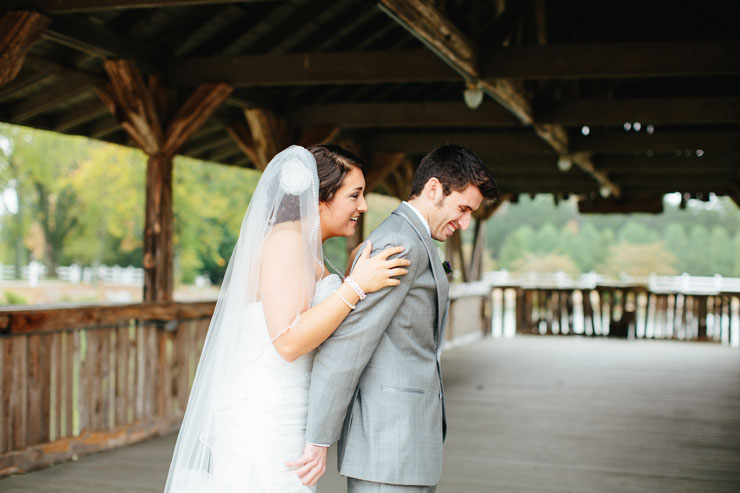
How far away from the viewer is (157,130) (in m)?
6.38

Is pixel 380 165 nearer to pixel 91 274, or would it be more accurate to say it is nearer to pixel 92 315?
pixel 92 315

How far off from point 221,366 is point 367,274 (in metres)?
0.60

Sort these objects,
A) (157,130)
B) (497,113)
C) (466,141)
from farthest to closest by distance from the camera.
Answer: (466,141) → (497,113) → (157,130)

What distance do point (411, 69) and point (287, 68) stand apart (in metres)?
1.03

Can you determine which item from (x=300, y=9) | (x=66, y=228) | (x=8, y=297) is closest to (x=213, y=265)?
(x=66, y=228)

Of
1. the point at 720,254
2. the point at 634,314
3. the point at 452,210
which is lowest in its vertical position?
the point at 634,314

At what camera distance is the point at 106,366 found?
548 centimetres

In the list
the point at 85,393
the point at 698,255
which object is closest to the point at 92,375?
the point at 85,393

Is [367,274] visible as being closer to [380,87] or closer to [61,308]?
[61,308]

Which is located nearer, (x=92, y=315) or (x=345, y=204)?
(x=345, y=204)

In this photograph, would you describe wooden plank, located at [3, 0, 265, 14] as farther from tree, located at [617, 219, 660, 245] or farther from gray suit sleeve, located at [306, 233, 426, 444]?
tree, located at [617, 219, 660, 245]

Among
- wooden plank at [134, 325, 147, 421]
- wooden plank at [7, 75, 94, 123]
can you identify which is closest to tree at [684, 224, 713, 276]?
wooden plank at [7, 75, 94, 123]

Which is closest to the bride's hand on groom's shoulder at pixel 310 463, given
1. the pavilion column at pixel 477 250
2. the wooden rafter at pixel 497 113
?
the wooden rafter at pixel 497 113

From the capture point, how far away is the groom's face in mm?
2121
